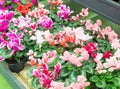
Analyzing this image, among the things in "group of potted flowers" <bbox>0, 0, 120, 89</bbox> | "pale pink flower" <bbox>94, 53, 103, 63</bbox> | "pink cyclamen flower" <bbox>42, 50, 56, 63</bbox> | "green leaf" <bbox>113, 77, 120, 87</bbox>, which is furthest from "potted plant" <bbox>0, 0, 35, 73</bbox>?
"green leaf" <bbox>113, 77, 120, 87</bbox>

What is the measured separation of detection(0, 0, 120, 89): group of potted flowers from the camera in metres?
1.38

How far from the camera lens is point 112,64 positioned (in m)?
1.36

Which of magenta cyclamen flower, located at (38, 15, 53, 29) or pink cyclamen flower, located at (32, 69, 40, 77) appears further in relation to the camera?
magenta cyclamen flower, located at (38, 15, 53, 29)

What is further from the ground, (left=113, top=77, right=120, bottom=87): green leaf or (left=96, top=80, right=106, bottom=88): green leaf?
(left=113, top=77, right=120, bottom=87): green leaf

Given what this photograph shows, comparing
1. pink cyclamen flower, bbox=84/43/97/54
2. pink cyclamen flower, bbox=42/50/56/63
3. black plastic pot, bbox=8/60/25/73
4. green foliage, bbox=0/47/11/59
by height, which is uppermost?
pink cyclamen flower, bbox=84/43/97/54

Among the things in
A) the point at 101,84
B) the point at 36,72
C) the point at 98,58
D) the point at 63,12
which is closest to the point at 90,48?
the point at 98,58

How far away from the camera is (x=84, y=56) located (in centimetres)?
140

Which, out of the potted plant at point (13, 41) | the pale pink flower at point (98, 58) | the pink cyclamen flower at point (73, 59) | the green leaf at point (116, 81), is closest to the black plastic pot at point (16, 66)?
the potted plant at point (13, 41)

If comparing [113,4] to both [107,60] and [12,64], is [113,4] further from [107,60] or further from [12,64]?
[12,64]

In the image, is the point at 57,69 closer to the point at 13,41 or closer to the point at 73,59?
the point at 73,59

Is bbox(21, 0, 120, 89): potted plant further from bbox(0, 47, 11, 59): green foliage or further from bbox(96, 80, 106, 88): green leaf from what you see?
bbox(0, 47, 11, 59): green foliage

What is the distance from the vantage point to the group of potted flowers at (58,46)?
1383mm

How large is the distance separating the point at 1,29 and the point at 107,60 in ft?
2.46

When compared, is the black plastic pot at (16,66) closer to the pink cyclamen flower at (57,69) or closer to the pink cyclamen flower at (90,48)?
the pink cyclamen flower at (57,69)
